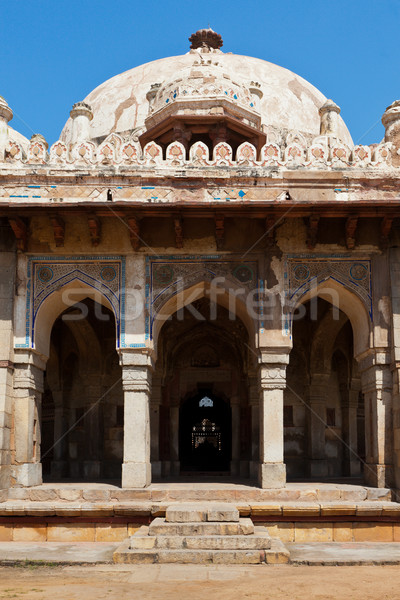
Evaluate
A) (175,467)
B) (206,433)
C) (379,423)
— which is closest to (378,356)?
(379,423)

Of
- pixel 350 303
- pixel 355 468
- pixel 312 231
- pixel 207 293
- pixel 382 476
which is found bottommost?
pixel 355 468

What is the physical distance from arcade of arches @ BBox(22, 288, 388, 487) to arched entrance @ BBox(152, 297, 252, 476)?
0.06 feet

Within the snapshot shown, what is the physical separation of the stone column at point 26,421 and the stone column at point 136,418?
132 cm

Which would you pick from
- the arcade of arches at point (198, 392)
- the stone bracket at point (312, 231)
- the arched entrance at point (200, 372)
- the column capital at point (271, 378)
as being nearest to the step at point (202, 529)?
the column capital at point (271, 378)

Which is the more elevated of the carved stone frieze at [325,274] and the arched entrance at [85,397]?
the carved stone frieze at [325,274]

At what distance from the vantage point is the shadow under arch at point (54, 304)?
1026 centimetres

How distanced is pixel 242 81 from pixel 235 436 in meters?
8.11

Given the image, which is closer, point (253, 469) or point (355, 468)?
point (253, 469)

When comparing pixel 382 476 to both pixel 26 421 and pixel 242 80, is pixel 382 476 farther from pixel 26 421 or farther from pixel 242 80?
pixel 242 80

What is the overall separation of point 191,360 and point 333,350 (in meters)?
2.73

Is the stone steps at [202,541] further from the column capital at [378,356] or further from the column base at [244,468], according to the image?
the column base at [244,468]

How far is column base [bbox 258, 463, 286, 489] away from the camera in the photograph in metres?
9.70

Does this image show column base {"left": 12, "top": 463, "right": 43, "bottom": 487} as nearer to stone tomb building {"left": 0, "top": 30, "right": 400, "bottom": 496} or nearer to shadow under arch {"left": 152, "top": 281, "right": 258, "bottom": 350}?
stone tomb building {"left": 0, "top": 30, "right": 400, "bottom": 496}

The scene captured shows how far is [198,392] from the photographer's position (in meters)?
14.4
